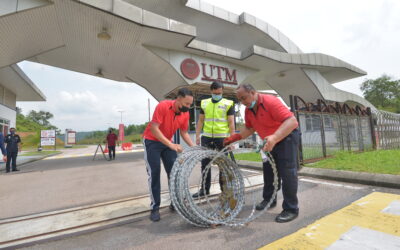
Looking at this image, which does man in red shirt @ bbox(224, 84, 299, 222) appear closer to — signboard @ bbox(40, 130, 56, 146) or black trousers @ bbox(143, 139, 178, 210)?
black trousers @ bbox(143, 139, 178, 210)

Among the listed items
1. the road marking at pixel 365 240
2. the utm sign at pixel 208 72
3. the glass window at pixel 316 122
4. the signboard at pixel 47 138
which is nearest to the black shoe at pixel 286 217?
the road marking at pixel 365 240

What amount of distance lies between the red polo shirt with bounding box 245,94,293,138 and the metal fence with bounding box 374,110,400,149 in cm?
944

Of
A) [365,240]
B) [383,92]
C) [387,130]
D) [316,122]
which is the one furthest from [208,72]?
[383,92]

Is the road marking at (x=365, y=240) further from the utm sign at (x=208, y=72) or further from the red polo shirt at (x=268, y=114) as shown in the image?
the utm sign at (x=208, y=72)

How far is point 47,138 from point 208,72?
72.8 ft

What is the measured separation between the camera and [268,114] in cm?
251

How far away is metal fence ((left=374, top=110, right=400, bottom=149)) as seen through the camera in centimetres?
871

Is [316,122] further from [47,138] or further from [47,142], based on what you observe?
Answer: [47,138]

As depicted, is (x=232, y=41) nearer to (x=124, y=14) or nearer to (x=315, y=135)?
(x=124, y=14)

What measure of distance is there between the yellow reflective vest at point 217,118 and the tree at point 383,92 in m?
57.5

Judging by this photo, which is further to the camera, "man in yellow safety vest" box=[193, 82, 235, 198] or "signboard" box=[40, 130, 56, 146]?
"signboard" box=[40, 130, 56, 146]

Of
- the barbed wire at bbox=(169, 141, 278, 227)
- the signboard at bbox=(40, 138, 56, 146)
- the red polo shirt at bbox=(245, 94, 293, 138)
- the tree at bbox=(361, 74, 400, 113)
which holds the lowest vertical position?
the barbed wire at bbox=(169, 141, 278, 227)

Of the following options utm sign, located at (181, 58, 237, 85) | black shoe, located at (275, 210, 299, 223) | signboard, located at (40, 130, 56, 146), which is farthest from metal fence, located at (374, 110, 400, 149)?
signboard, located at (40, 130, 56, 146)

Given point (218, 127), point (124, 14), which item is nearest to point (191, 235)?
point (218, 127)
